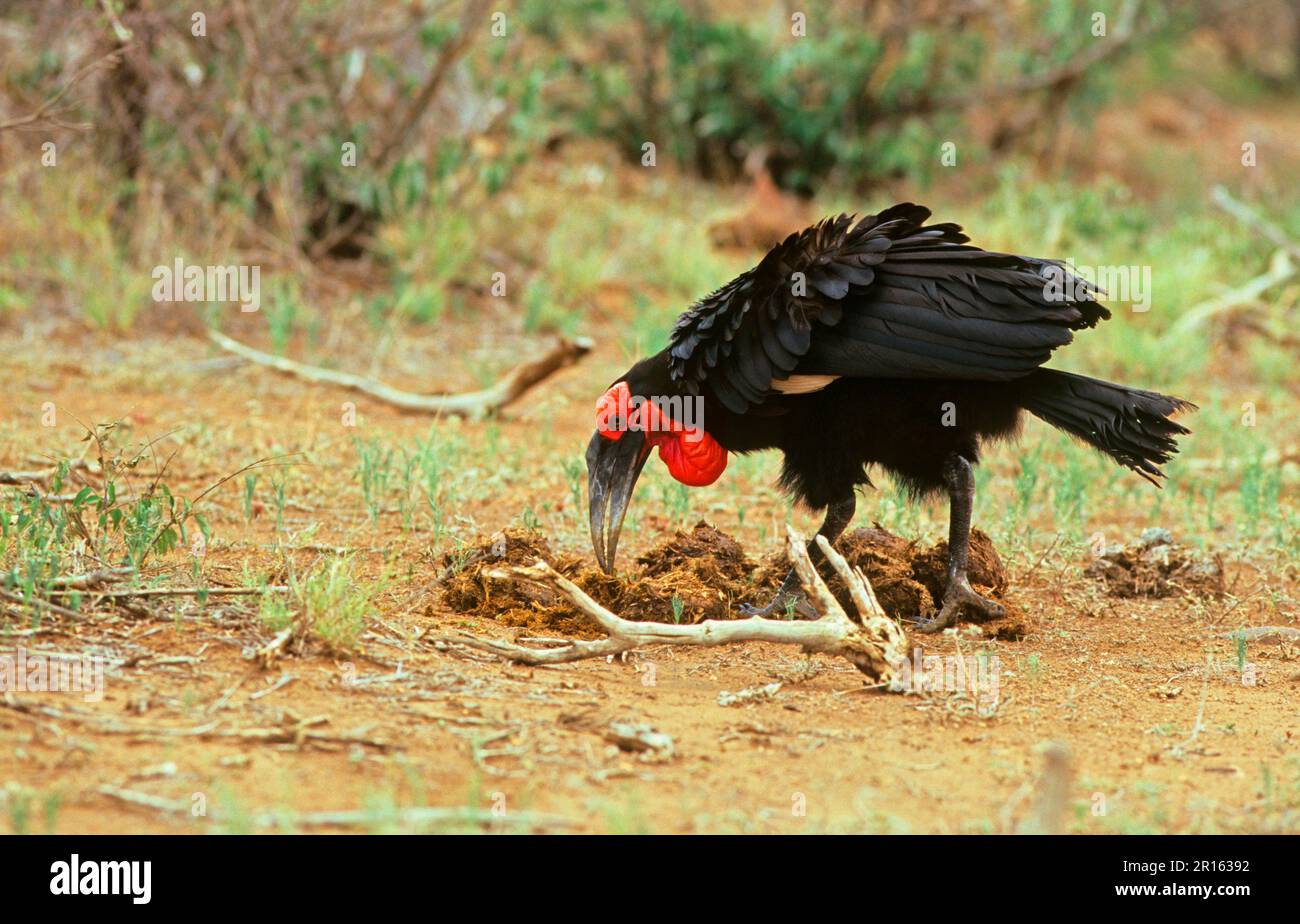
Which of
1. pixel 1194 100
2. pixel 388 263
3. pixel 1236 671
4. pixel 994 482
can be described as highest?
pixel 1194 100

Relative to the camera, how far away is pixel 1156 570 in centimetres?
530

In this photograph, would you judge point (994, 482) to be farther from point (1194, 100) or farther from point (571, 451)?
point (1194, 100)

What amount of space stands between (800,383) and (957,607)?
0.91 m

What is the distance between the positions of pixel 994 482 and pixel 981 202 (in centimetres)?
587

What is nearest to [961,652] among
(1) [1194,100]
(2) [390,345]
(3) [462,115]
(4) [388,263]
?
(2) [390,345]

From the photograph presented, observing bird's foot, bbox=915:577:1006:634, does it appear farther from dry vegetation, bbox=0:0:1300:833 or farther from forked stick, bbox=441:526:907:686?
forked stick, bbox=441:526:907:686

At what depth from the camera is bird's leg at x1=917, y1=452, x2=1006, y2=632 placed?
480 cm

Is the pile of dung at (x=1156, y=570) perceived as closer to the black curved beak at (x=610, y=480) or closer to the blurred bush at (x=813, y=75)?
the black curved beak at (x=610, y=480)

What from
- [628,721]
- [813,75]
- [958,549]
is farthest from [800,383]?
[813,75]

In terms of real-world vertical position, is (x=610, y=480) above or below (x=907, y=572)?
above

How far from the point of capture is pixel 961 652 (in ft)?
14.9

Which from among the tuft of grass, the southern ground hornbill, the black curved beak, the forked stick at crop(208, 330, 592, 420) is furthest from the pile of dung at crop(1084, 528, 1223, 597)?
the tuft of grass

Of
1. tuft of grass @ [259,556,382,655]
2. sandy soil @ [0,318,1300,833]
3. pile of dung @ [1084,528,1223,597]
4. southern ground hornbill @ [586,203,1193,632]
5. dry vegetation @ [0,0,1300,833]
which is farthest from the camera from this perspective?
pile of dung @ [1084,528,1223,597]

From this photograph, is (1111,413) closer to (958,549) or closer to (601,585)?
(958,549)
